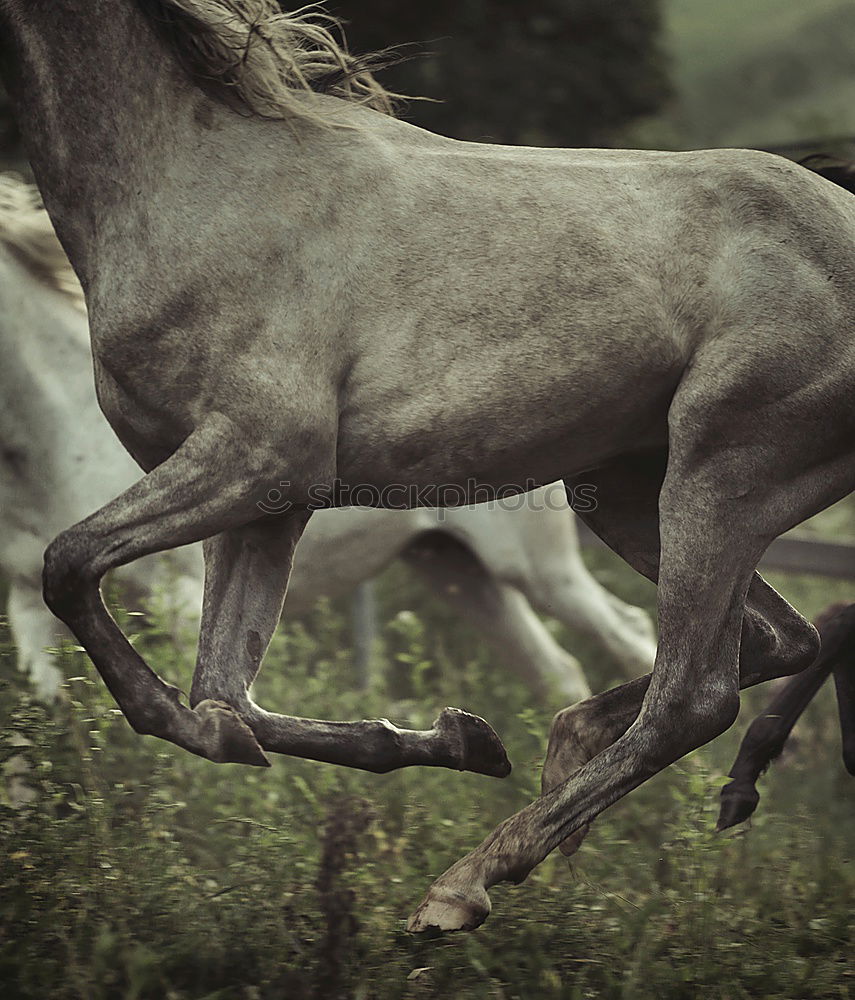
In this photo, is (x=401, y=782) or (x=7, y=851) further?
(x=401, y=782)

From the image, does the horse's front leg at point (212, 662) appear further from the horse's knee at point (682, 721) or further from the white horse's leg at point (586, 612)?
the white horse's leg at point (586, 612)

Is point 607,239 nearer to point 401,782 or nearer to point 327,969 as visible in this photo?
point 327,969

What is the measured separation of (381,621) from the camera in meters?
8.57

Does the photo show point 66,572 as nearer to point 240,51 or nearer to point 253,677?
point 253,677

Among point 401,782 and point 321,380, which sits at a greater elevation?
point 321,380

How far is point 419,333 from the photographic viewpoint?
3.24m

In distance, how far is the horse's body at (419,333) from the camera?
3213 mm

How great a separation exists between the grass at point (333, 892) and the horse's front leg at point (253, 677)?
1.29ft

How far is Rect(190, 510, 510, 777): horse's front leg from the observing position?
11.1ft

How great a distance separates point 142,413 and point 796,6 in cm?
2240

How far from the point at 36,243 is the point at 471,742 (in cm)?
302

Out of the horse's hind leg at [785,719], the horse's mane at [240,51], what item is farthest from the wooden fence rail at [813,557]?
the horse's mane at [240,51]

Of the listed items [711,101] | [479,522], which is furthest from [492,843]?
[711,101]

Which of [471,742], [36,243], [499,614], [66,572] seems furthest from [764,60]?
[66,572]
